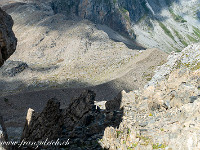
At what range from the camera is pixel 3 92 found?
48656 mm

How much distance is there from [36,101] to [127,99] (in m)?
22.9

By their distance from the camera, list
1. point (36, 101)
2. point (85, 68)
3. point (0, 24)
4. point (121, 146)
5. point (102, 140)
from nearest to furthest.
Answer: point (121, 146), point (0, 24), point (102, 140), point (36, 101), point (85, 68)

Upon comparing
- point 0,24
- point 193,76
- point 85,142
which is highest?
point 0,24

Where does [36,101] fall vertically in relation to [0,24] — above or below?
below

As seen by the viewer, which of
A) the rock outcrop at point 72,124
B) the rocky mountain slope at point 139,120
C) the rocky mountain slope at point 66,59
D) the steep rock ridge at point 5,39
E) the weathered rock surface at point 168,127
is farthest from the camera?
the rocky mountain slope at point 66,59

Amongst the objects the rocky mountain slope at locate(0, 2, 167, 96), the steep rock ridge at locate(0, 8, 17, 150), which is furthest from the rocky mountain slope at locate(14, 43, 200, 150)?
the rocky mountain slope at locate(0, 2, 167, 96)

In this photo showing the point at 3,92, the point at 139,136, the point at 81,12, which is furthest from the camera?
the point at 81,12

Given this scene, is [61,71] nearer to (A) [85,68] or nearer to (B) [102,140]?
(A) [85,68]

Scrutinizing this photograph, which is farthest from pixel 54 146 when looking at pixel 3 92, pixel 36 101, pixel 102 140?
pixel 3 92

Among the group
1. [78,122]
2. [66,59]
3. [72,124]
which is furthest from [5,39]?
[66,59]

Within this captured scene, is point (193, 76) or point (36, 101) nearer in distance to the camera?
point (193, 76)

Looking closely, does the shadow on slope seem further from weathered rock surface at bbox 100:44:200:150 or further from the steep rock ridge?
the steep rock ridge

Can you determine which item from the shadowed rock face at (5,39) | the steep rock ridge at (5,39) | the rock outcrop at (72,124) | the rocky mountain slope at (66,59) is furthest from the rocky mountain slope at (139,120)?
the rocky mountain slope at (66,59)

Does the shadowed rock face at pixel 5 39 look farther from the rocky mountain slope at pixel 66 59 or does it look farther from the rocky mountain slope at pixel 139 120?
the rocky mountain slope at pixel 66 59
